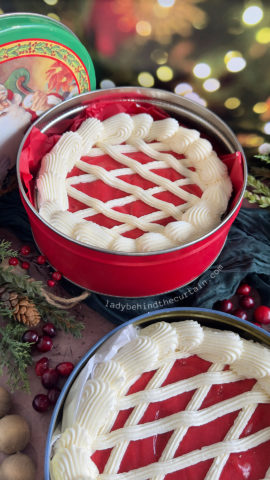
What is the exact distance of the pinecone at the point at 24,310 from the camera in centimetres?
112

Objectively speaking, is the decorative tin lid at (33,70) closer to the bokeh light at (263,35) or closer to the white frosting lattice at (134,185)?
the white frosting lattice at (134,185)

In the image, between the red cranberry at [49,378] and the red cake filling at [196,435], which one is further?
the red cranberry at [49,378]

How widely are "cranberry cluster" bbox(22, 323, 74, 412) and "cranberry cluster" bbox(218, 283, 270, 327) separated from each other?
44 centimetres

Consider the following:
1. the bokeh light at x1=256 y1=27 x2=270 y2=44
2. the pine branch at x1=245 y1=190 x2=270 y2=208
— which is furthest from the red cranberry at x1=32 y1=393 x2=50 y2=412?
the bokeh light at x1=256 y1=27 x2=270 y2=44

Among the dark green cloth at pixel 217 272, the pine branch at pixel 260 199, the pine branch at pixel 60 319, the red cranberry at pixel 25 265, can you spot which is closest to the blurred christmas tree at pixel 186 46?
the pine branch at pixel 260 199

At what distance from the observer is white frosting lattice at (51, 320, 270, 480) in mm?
913

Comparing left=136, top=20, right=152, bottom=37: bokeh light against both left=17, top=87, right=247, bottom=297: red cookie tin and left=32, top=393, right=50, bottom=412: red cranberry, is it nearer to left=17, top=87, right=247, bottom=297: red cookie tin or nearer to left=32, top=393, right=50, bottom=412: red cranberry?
left=17, top=87, right=247, bottom=297: red cookie tin

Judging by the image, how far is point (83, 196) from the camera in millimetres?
1199

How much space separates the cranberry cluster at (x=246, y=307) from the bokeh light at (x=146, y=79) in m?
0.69

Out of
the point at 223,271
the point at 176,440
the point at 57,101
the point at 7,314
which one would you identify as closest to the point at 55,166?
the point at 57,101

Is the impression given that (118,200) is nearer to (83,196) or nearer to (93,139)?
(83,196)

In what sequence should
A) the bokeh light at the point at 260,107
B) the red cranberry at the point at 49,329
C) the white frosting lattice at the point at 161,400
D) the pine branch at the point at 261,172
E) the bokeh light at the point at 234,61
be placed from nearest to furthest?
1. the white frosting lattice at the point at 161,400
2. the red cranberry at the point at 49,329
3. the bokeh light at the point at 234,61
4. the bokeh light at the point at 260,107
5. the pine branch at the point at 261,172

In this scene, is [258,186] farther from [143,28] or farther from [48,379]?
[48,379]

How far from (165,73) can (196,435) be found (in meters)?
1.02
